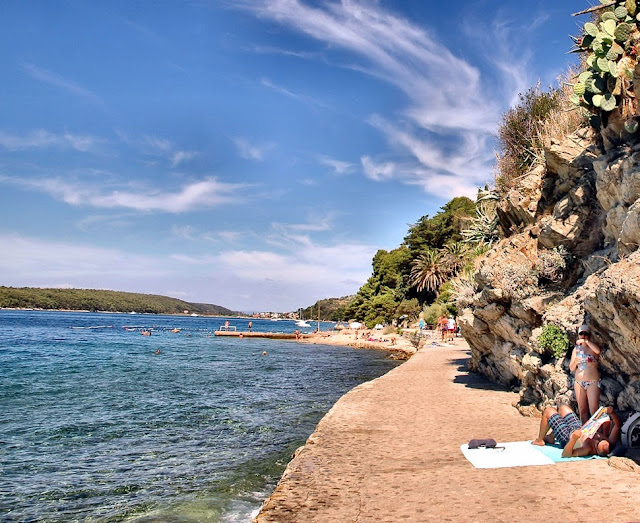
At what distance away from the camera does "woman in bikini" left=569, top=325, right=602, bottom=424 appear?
6.62 metres

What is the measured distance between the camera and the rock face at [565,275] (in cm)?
630

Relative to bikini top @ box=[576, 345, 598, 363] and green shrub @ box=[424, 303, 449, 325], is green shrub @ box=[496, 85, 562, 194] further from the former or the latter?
green shrub @ box=[424, 303, 449, 325]

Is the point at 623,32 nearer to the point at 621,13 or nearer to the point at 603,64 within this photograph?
the point at 621,13

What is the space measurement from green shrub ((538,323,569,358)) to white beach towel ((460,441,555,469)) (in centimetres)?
187

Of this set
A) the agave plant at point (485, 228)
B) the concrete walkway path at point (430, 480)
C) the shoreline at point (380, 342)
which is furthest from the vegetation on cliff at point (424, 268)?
the concrete walkway path at point (430, 480)

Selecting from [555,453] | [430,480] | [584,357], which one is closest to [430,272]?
[584,357]

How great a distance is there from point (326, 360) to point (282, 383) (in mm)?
11745

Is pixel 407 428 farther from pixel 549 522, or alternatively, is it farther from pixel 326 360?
pixel 326 360

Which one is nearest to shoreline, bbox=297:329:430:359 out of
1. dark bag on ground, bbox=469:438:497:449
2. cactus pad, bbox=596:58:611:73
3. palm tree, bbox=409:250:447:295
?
palm tree, bbox=409:250:447:295

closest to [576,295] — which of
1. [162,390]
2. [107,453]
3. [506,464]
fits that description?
[506,464]

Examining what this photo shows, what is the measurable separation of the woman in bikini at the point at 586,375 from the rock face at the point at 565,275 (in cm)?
16

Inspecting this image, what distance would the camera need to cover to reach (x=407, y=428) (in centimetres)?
870

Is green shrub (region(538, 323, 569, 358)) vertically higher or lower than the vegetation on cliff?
lower

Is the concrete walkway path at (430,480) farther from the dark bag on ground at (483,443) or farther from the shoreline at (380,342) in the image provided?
the shoreline at (380,342)
